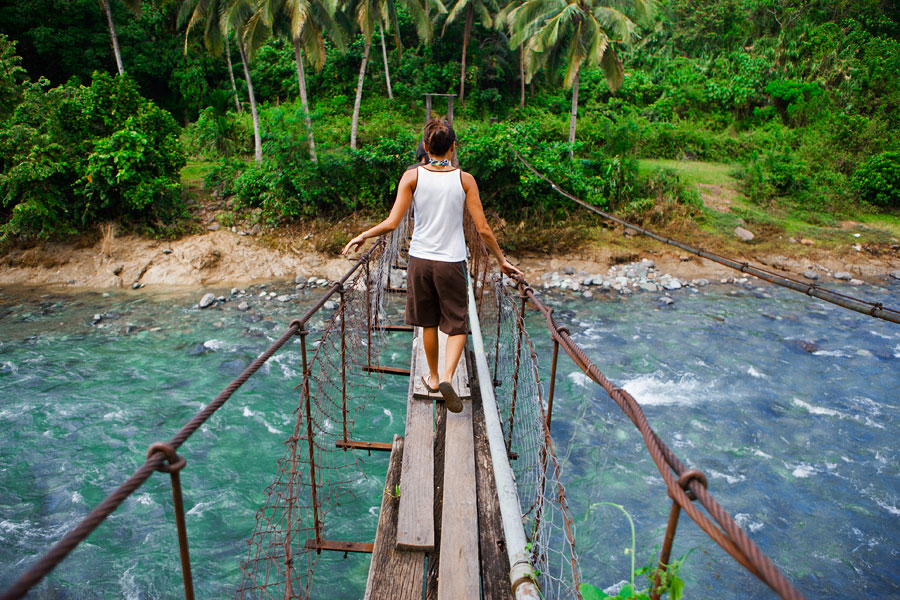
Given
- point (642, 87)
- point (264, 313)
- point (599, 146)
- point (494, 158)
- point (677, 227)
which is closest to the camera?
point (264, 313)

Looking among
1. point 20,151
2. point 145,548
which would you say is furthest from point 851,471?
point 20,151

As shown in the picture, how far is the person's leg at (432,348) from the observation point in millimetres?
2666

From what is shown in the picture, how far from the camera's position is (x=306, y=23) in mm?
11312

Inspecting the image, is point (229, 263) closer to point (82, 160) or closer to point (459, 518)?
point (82, 160)

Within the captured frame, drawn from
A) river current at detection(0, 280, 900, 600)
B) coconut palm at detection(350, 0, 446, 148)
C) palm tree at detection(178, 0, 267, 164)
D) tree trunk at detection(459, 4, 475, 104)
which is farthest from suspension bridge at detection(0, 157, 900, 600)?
tree trunk at detection(459, 4, 475, 104)

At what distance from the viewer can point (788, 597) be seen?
2.32 feet

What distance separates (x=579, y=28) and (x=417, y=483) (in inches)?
472

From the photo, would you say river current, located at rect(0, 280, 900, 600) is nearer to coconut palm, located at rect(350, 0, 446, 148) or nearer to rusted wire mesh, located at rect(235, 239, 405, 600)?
rusted wire mesh, located at rect(235, 239, 405, 600)

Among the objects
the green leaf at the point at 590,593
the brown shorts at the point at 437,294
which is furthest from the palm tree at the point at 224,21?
the green leaf at the point at 590,593

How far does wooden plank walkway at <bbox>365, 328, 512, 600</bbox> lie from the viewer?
188cm

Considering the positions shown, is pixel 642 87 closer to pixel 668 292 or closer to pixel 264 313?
pixel 668 292

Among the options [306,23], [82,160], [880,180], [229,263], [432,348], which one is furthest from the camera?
[880,180]

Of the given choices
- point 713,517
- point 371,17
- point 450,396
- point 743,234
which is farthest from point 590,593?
point 371,17

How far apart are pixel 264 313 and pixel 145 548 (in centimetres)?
484
